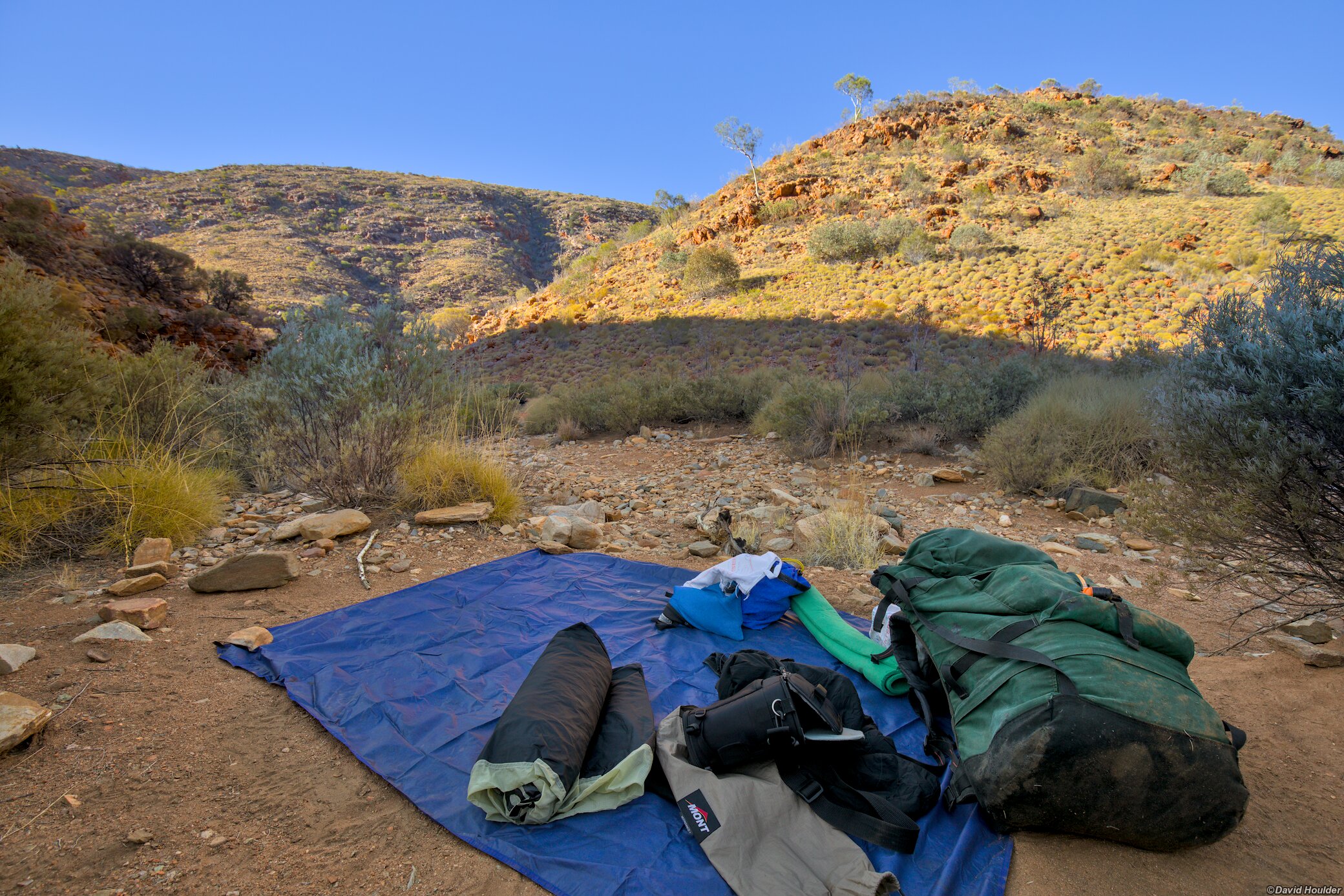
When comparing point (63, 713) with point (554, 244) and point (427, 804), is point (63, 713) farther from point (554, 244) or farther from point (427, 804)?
point (554, 244)

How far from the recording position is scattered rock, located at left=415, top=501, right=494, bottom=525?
451cm

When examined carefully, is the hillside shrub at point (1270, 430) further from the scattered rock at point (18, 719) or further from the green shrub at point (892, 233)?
the green shrub at point (892, 233)

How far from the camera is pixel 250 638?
105 inches

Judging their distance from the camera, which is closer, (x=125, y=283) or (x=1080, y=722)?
(x=1080, y=722)

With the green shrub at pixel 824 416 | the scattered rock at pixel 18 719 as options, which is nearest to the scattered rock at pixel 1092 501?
the green shrub at pixel 824 416

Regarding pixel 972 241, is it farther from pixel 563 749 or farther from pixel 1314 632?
pixel 563 749

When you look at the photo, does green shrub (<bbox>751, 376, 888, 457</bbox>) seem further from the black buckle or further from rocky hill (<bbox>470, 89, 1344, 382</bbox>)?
rocky hill (<bbox>470, 89, 1344, 382</bbox>)

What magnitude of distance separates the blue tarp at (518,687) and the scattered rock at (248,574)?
2.04 ft

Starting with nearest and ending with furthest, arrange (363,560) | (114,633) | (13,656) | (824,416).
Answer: (13,656), (114,633), (363,560), (824,416)

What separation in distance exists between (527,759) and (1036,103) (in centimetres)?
3576

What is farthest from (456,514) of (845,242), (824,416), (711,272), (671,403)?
(845,242)

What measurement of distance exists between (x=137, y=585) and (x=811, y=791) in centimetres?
364

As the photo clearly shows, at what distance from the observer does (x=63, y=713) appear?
2049 millimetres

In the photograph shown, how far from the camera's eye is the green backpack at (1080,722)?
152cm
